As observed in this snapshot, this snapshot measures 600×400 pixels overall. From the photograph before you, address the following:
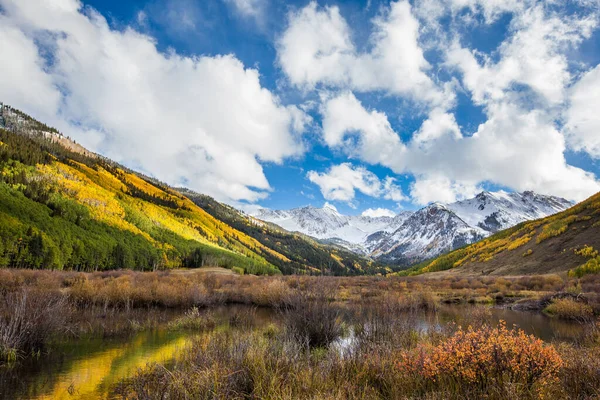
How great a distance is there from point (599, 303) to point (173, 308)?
98.6 ft

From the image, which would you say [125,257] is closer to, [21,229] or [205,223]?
[21,229]

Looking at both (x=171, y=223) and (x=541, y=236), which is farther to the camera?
(x=171, y=223)

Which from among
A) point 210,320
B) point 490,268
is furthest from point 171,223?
point 210,320

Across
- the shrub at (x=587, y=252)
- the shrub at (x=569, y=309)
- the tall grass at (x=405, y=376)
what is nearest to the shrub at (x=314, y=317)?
the tall grass at (x=405, y=376)

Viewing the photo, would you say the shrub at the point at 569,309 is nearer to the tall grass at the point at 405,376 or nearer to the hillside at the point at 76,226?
the tall grass at the point at 405,376

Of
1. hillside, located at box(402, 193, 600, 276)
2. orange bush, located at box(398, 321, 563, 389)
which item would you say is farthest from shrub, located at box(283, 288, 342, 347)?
hillside, located at box(402, 193, 600, 276)

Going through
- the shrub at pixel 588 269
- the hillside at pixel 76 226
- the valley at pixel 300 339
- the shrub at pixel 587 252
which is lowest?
the valley at pixel 300 339

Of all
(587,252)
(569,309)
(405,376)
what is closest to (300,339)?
(405,376)

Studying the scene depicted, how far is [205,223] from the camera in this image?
186625mm

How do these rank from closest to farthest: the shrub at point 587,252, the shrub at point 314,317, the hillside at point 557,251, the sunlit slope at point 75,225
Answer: the shrub at point 314,317
the shrub at point 587,252
the hillside at point 557,251
the sunlit slope at point 75,225

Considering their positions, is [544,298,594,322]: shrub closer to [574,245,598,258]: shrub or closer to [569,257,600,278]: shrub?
[569,257,600,278]: shrub

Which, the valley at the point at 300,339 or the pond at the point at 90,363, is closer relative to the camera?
the valley at the point at 300,339

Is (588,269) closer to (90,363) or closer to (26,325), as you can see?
(90,363)

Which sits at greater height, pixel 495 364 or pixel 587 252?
pixel 587 252
